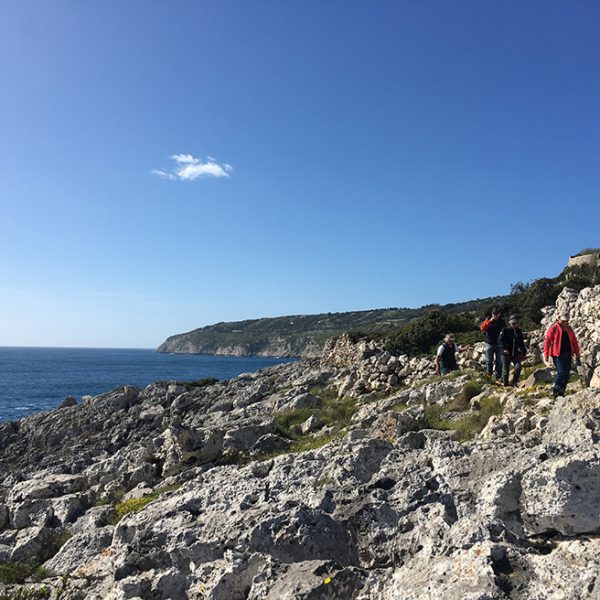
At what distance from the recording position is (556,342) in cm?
1239

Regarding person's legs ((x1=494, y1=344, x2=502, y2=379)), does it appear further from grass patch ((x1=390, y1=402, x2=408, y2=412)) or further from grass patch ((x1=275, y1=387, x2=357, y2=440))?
grass patch ((x1=275, y1=387, x2=357, y2=440))

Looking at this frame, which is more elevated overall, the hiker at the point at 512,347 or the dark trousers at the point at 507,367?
the hiker at the point at 512,347

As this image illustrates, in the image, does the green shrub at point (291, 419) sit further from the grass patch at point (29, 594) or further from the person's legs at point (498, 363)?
the grass patch at point (29, 594)

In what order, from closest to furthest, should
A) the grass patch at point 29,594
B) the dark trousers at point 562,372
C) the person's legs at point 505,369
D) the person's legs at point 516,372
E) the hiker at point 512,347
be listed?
1. the grass patch at point 29,594
2. the dark trousers at point 562,372
3. the person's legs at point 516,372
4. the hiker at point 512,347
5. the person's legs at point 505,369

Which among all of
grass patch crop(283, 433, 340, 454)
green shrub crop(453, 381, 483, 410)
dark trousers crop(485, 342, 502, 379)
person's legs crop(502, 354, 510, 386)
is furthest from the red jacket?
grass patch crop(283, 433, 340, 454)

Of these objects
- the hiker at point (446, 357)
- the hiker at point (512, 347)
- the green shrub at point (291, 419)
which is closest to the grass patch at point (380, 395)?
the hiker at point (446, 357)

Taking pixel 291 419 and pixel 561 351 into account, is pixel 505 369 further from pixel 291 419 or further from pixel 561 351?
pixel 291 419

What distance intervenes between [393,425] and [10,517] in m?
11.1

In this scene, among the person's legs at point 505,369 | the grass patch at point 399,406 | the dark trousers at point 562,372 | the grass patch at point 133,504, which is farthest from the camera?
the grass patch at point 399,406

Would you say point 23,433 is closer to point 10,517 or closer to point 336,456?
point 10,517

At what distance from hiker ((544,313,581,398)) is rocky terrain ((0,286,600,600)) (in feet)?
1.56

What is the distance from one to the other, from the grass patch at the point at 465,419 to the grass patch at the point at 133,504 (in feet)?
22.0

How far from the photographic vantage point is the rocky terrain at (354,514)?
18.3 feet

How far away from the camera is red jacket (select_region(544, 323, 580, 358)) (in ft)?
40.3
